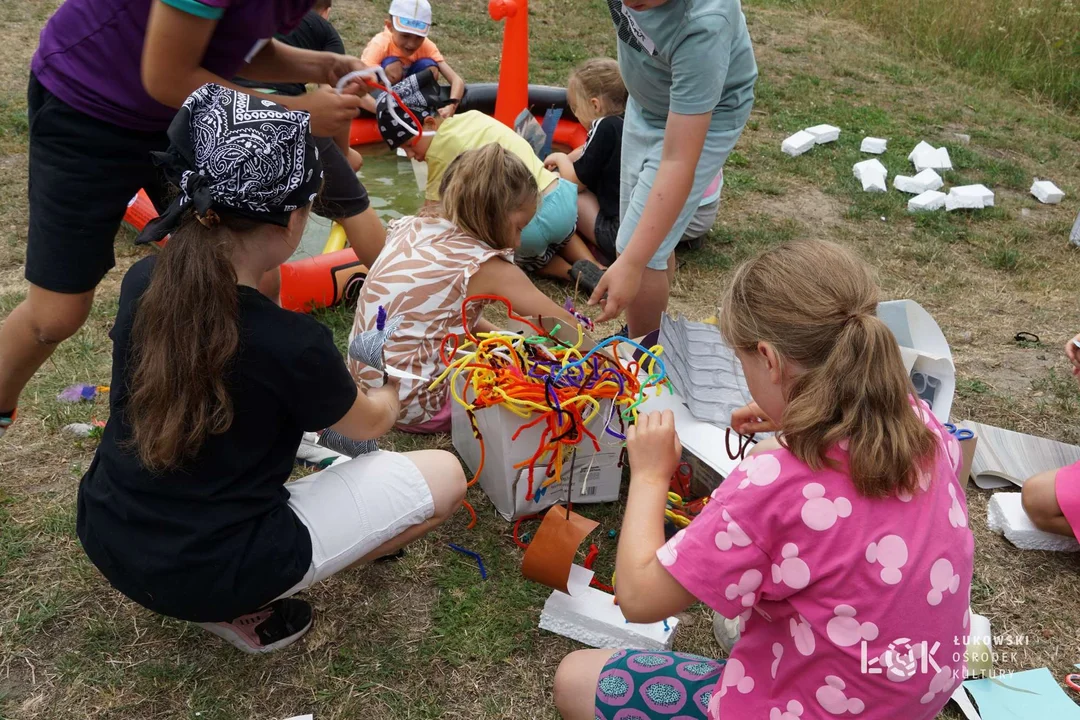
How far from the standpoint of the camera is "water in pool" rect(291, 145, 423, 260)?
13.2 ft

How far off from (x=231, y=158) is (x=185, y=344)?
1.12 ft

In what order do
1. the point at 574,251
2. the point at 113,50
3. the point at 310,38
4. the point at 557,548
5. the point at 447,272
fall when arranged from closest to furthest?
the point at 113,50 < the point at 557,548 < the point at 447,272 < the point at 310,38 < the point at 574,251

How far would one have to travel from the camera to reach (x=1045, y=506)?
2355 mm

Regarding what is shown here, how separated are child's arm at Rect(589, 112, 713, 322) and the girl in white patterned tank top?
1.19 feet

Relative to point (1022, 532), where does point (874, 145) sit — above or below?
below

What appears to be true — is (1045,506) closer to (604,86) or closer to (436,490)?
(436,490)

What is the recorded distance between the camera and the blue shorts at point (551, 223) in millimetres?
3602

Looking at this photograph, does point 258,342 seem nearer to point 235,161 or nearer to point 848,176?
point 235,161

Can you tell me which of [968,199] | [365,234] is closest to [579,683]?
[365,234]

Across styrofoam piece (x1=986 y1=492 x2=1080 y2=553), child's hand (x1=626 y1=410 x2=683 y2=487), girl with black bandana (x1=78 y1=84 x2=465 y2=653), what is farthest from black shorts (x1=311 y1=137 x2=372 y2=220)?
styrofoam piece (x1=986 y1=492 x2=1080 y2=553)

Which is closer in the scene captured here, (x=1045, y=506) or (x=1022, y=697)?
(x=1022, y=697)

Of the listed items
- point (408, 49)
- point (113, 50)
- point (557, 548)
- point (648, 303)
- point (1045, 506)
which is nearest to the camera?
point (113, 50)

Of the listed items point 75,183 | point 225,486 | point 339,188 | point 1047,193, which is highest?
point 75,183

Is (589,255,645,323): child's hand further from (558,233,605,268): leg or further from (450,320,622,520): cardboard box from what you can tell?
(558,233,605,268): leg
